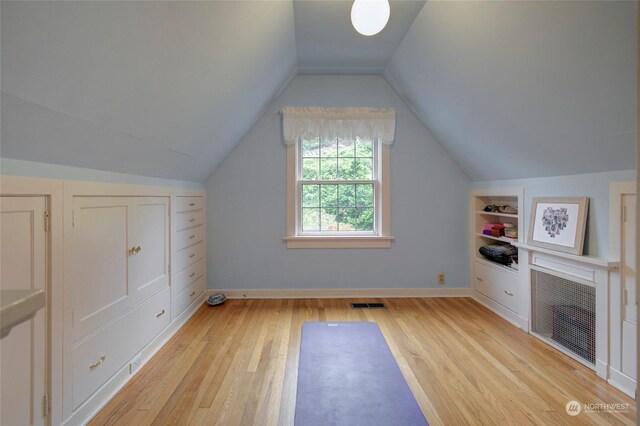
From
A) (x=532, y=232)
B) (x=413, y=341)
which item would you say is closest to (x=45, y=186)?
(x=413, y=341)

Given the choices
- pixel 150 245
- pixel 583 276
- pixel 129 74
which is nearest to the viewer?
pixel 129 74

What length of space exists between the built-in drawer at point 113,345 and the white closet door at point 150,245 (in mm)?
130

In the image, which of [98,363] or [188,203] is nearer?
[98,363]

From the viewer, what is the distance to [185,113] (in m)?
2.09

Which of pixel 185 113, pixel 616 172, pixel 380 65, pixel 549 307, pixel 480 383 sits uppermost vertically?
pixel 380 65

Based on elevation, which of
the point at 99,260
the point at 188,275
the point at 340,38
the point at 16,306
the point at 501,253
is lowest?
the point at 188,275

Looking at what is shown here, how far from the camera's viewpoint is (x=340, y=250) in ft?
12.0

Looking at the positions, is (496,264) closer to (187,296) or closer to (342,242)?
(342,242)

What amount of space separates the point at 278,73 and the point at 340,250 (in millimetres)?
2072

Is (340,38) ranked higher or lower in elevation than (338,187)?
higher

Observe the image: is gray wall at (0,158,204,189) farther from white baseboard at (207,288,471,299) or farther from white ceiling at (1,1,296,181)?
white baseboard at (207,288,471,299)

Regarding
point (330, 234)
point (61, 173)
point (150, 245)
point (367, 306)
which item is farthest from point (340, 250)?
point (61, 173)

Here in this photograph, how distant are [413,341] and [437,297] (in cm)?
128

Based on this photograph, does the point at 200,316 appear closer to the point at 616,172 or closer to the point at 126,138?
the point at 126,138
